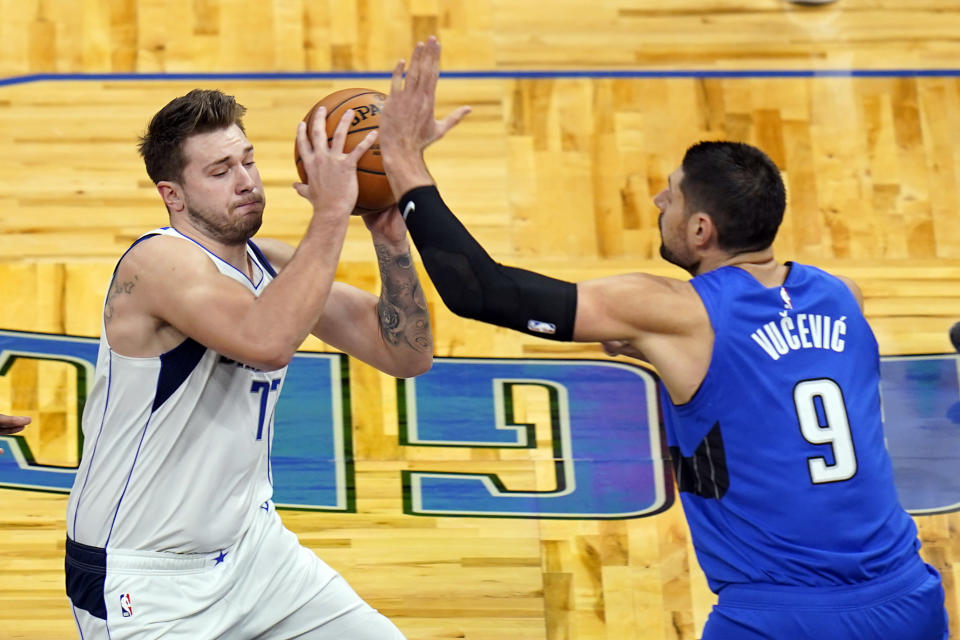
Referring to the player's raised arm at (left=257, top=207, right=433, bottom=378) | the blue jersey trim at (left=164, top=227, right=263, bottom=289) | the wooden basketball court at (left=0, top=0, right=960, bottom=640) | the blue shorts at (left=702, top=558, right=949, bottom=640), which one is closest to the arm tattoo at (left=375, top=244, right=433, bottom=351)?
the player's raised arm at (left=257, top=207, right=433, bottom=378)

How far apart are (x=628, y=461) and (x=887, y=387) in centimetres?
149

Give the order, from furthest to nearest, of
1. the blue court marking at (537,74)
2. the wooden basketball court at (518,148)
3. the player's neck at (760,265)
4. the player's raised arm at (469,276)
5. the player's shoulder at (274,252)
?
the blue court marking at (537,74) → the wooden basketball court at (518,148) → the player's shoulder at (274,252) → the player's neck at (760,265) → the player's raised arm at (469,276)

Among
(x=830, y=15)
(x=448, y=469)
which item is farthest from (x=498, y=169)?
(x=830, y=15)

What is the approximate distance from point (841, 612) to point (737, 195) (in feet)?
3.87

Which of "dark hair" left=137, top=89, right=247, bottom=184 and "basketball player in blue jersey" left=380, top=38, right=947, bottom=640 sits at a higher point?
"dark hair" left=137, top=89, right=247, bottom=184

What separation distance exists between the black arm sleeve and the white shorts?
1046 millimetres

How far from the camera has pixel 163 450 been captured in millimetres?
3443

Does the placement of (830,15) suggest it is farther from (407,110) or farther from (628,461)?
(407,110)

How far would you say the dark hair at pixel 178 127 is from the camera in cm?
361

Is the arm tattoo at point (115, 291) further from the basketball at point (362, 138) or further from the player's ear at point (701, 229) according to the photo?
the player's ear at point (701, 229)

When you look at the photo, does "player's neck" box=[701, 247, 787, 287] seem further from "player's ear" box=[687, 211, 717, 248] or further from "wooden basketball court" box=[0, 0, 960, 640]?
"wooden basketball court" box=[0, 0, 960, 640]

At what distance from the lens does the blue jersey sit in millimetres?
3184

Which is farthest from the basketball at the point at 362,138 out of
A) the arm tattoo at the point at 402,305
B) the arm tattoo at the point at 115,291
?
the arm tattoo at the point at 115,291

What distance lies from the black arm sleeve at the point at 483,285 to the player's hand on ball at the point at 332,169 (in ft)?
0.66
